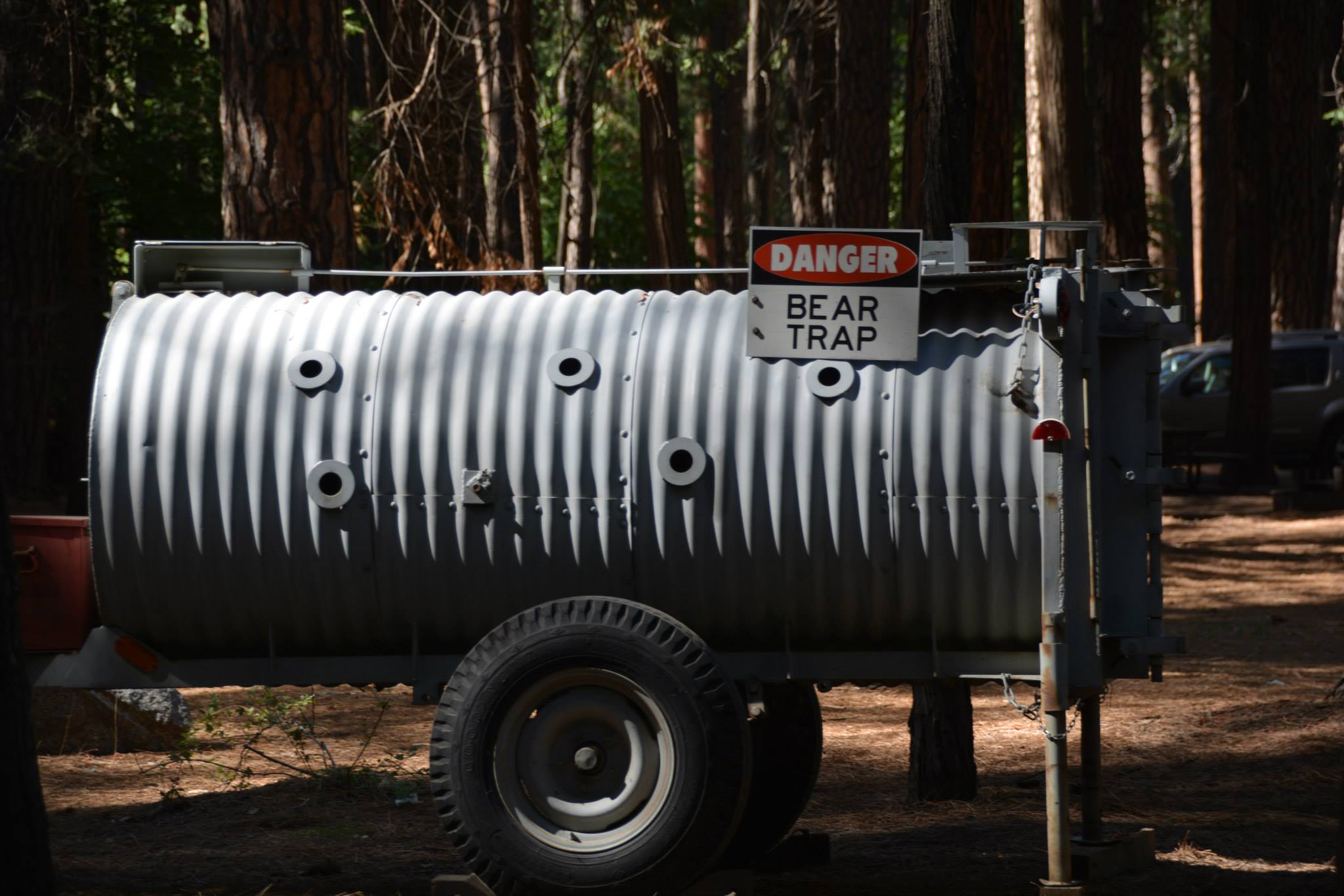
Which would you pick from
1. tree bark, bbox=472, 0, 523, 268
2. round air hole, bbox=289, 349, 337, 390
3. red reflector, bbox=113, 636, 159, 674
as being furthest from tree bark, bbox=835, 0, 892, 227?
red reflector, bbox=113, 636, 159, 674

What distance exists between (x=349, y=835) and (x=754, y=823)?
1939 millimetres

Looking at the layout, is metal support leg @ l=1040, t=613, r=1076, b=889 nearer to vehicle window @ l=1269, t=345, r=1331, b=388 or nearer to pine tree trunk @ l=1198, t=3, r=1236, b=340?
pine tree trunk @ l=1198, t=3, r=1236, b=340

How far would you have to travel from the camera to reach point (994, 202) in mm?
9406

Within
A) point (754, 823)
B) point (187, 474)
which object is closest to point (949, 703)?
point (754, 823)

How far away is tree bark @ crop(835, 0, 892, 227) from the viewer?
24594mm

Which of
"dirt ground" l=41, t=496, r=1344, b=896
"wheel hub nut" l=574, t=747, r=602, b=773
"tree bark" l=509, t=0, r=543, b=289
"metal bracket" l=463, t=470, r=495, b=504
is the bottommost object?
"dirt ground" l=41, t=496, r=1344, b=896

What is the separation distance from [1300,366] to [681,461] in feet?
73.5

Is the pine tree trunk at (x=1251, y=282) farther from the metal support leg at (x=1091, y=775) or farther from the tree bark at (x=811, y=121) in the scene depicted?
the metal support leg at (x=1091, y=775)

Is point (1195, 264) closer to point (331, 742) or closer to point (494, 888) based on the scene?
point (331, 742)

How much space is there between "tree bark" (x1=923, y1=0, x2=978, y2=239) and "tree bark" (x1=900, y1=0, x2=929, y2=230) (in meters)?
1.82

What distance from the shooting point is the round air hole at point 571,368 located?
5820 mm

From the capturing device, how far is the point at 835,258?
19.2 feet

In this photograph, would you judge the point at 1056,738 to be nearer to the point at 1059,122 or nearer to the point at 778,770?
the point at 778,770

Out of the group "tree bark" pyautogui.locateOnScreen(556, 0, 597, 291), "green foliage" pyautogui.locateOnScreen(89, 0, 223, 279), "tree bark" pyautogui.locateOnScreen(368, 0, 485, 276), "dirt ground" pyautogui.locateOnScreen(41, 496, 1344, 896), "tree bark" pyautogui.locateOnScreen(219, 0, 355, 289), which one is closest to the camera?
"dirt ground" pyautogui.locateOnScreen(41, 496, 1344, 896)
